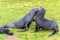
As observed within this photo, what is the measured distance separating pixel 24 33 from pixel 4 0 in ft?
16.3

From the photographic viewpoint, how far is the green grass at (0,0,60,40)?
347 inches

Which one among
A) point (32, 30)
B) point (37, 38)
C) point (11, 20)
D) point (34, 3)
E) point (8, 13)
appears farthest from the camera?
point (34, 3)

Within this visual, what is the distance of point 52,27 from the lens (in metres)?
9.06

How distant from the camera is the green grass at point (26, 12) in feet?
28.9

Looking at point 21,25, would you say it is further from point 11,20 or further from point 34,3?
point 34,3

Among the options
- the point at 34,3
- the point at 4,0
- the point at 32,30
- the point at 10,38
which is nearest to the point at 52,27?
the point at 32,30

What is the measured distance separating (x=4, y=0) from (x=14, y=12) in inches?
92.6

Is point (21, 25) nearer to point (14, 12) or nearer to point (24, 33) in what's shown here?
point (24, 33)

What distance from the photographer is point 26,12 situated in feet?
37.4

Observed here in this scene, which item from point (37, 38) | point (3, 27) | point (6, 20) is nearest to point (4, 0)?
point (6, 20)

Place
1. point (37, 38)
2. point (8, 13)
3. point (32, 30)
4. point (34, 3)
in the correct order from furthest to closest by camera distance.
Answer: point (34, 3) → point (8, 13) → point (32, 30) → point (37, 38)

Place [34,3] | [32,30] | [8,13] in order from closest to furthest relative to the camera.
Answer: [32,30] < [8,13] < [34,3]

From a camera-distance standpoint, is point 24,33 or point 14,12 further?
point 14,12

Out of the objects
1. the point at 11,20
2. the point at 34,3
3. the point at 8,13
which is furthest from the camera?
the point at 34,3
